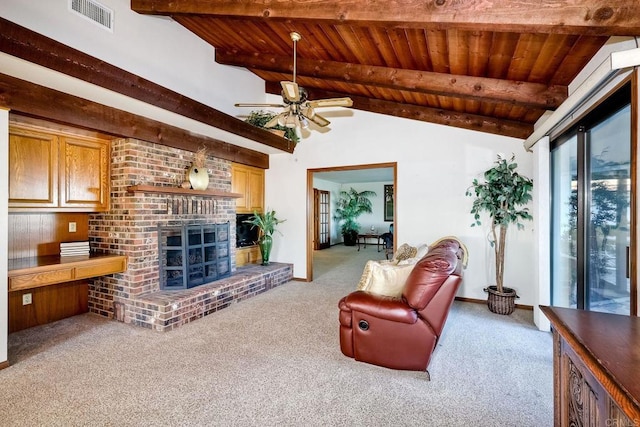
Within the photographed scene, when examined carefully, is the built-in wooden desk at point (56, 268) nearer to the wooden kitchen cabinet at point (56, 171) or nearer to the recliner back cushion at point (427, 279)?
the wooden kitchen cabinet at point (56, 171)

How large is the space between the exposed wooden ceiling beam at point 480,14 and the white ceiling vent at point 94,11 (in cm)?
171

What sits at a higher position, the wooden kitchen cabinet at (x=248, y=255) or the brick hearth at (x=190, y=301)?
the wooden kitchen cabinet at (x=248, y=255)

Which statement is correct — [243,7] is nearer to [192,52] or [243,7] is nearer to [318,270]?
[192,52]

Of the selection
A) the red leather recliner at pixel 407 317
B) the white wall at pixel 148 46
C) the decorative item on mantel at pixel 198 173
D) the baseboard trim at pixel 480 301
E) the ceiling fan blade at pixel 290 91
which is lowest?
the baseboard trim at pixel 480 301

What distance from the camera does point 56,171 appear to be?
10.3 feet

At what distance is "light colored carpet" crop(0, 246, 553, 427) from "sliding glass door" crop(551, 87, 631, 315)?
0.70 meters

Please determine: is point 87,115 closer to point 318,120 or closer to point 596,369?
point 318,120

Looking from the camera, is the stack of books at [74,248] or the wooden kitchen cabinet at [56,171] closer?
the wooden kitchen cabinet at [56,171]

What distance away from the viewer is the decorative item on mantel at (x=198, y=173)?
400 centimetres

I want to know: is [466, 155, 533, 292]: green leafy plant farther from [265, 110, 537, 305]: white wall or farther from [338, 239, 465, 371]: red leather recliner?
[338, 239, 465, 371]: red leather recliner

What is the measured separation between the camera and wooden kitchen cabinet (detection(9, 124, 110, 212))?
2893 millimetres

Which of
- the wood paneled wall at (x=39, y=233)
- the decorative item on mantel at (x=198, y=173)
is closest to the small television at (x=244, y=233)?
the decorative item on mantel at (x=198, y=173)

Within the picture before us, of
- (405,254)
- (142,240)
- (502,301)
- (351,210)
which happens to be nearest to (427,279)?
(405,254)

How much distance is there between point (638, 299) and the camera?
1709 mm
